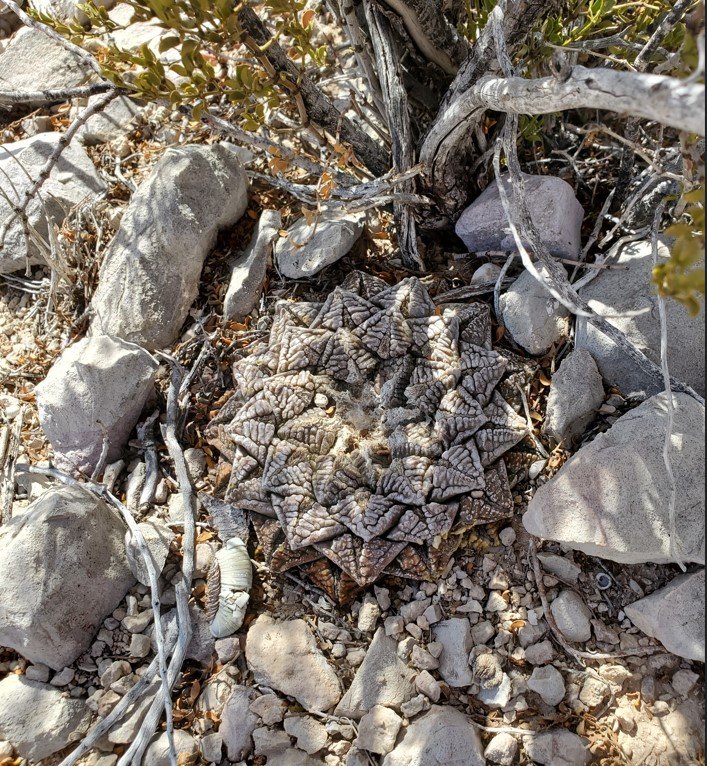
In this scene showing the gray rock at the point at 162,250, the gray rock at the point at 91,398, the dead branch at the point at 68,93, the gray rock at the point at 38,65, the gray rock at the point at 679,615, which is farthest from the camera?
the gray rock at the point at 38,65

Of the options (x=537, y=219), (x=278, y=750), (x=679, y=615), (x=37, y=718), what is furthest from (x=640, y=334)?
(x=37, y=718)

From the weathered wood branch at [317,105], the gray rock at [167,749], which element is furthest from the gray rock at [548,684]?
the weathered wood branch at [317,105]

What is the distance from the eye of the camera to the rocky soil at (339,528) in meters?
2.12

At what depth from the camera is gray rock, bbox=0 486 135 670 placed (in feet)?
7.72

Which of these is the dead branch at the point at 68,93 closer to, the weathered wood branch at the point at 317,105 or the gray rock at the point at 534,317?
the weathered wood branch at the point at 317,105

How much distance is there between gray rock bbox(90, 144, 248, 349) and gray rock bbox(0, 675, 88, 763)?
4.73 ft

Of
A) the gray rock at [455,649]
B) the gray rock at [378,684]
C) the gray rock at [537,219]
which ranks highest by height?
the gray rock at [537,219]

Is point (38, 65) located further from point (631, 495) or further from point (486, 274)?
point (631, 495)

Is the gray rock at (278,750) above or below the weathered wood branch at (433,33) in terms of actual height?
below

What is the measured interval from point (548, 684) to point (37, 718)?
1.72 metres

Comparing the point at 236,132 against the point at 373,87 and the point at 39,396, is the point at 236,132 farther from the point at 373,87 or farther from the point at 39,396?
the point at 39,396

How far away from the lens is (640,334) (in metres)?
2.57

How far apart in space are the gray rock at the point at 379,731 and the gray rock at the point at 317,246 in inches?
70.6

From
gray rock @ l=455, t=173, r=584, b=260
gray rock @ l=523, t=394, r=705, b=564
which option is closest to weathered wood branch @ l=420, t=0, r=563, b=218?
gray rock @ l=455, t=173, r=584, b=260
